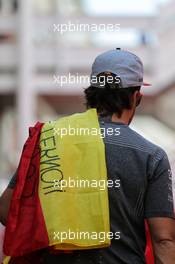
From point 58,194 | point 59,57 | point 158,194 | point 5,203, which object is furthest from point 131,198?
point 59,57

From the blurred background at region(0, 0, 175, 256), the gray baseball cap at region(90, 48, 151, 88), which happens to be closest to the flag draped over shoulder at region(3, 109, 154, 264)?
the gray baseball cap at region(90, 48, 151, 88)

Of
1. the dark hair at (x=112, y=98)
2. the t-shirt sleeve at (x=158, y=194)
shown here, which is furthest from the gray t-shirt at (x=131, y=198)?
the dark hair at (x=112, y=98)

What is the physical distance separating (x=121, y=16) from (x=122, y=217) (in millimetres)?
10978

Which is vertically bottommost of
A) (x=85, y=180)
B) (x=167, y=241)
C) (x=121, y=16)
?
(x=167, y=241)

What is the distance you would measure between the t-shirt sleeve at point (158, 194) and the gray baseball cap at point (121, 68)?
0.22 m

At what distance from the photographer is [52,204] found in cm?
190

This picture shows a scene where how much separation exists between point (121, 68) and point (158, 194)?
353 mm

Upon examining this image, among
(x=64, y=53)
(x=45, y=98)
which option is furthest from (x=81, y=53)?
(x=45, y=98)

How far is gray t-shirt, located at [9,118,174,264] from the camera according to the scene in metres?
1.90

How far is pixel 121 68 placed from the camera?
1989mm

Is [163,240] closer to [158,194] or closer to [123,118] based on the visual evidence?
[158,194]

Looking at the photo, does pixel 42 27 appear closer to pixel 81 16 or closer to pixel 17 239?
pixel 81 16

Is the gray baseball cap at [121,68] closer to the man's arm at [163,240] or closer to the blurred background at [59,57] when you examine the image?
the man's arm at [163,240]

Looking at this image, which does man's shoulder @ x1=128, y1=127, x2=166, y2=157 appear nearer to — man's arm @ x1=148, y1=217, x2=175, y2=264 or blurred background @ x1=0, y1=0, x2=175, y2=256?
man's arm @ x1=148, y1=217, x2=175, y2=264
